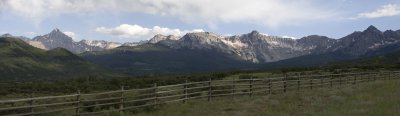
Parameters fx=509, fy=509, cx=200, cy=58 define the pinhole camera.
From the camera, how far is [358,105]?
24.2m

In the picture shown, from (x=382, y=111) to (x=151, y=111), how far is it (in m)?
10.8

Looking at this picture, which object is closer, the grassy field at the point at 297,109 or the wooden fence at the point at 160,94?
the grassy field at the point at 297,109

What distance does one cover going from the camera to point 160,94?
1399 inches

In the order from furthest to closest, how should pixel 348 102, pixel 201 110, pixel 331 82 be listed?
1. pixel 331 82
2. pixel 348 102
3. pixel 201 110

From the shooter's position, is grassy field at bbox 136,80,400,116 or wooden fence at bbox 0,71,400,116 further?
wooden fence at bbox 0,71,400,116

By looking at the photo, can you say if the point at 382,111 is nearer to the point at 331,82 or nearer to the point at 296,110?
the point at 296,110

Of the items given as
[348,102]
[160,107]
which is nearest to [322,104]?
[348,102]

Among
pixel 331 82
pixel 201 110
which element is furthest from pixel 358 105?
pixel 331 82

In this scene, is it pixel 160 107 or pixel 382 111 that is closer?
pixel 382 111

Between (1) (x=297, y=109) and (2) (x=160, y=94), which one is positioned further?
(2) (x=160, y=94)

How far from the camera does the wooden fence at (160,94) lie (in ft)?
74.2

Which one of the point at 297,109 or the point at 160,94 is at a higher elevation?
the point at 160,94

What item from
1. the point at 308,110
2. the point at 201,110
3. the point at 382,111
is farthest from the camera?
the point at 201,110

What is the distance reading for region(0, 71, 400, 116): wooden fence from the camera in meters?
22.6
